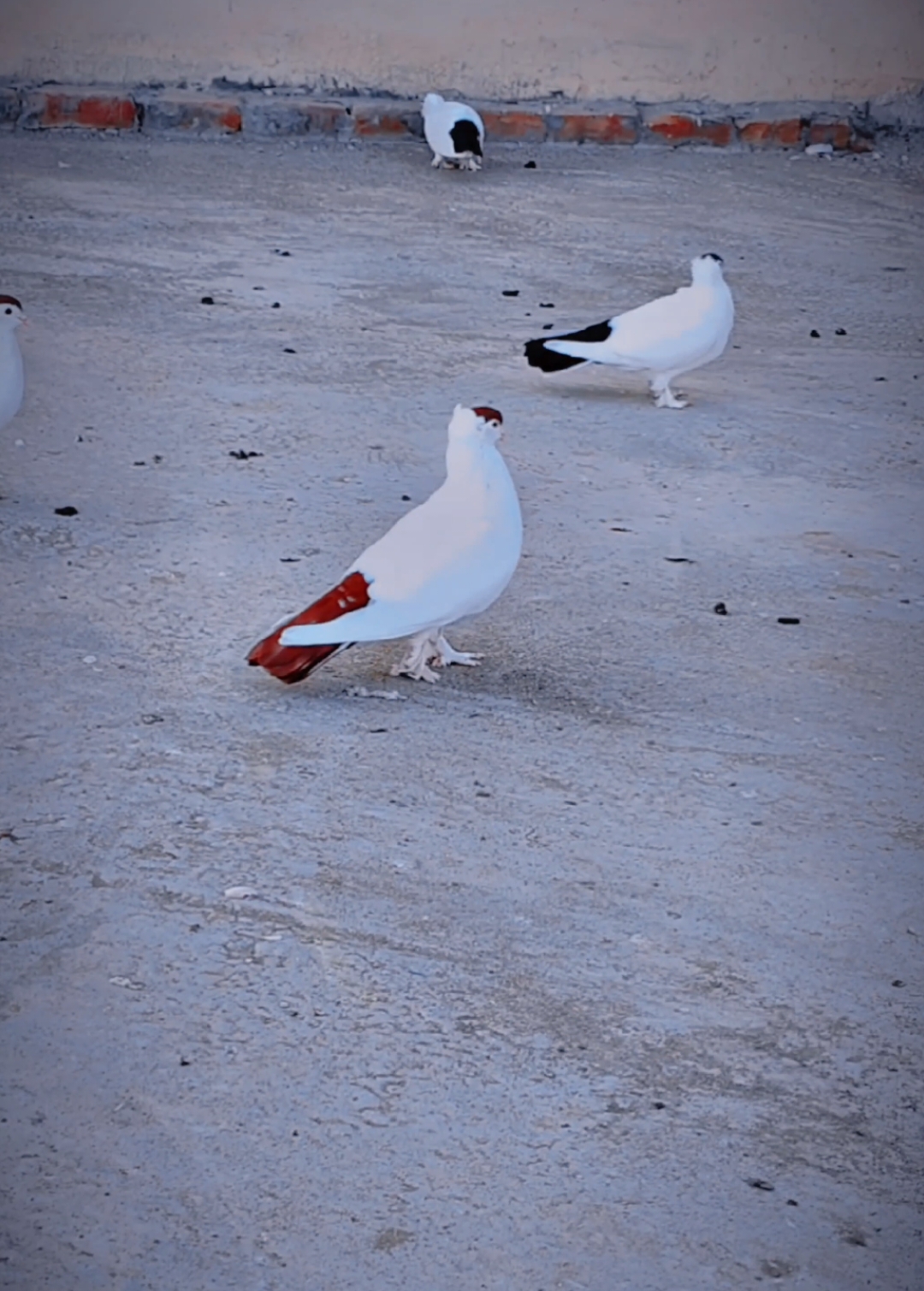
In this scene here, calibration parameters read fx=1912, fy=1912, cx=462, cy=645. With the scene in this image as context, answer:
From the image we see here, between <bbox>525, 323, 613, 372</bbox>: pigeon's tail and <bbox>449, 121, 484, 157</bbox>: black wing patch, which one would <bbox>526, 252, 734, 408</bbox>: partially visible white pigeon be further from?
<bbox>449, 121, 484, 157</bbox>: black wing patch

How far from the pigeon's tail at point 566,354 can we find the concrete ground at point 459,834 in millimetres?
147

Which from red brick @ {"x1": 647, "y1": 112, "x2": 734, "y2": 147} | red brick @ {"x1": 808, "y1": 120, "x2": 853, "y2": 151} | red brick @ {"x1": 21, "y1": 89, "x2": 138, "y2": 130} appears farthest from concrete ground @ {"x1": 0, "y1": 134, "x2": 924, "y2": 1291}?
red brick @ {"x1": 808, "y1": 120, "x2": 853, "y2": 151}

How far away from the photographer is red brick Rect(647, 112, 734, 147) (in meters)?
10.3

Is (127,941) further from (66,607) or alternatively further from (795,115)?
(795,115)

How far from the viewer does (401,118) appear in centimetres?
1000

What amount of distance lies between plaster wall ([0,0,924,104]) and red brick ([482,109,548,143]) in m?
0.25

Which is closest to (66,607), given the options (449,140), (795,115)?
(449,140)

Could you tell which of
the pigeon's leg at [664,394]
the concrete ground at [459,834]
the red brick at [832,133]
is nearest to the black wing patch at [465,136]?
the red brick at [832,133]

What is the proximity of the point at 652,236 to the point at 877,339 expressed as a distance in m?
1.67

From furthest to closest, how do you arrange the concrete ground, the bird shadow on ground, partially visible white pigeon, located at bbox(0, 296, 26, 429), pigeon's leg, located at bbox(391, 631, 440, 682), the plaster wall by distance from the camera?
1. the plaster wall
2. the bird shadow on ground
3. partially visible white pigeon, located at bbox(0, 296, 26, 429)
4. pigeon's leg, located at bbox(391, 631, 440, 682)
5. the concrete ground

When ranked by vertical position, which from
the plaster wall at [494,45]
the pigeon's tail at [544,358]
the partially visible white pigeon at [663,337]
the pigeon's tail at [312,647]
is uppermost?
the plaster wall at [494,45]

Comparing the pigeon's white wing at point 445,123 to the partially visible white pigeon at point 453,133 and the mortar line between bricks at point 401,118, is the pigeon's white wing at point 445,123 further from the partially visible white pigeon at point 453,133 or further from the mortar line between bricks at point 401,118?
the mortar line between bricks at point 401,118

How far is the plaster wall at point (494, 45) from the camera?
32.3 feet

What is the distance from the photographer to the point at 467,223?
27.7 ft
